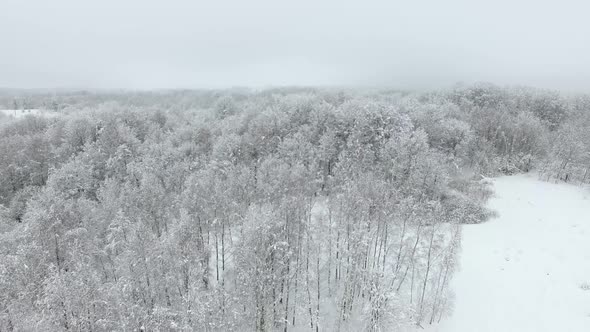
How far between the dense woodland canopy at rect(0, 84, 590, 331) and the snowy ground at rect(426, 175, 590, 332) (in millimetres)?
3689

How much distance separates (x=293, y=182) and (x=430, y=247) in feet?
52.1

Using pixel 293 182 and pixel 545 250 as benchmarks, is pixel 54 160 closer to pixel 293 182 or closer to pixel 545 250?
pixel 293 182

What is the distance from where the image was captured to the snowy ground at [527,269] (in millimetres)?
37250

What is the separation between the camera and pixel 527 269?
144ft

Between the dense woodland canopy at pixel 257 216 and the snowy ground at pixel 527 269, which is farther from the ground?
the dense woodland canopy at pixel 257 216

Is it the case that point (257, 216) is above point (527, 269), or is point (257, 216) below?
above

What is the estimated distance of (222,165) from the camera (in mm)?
55938

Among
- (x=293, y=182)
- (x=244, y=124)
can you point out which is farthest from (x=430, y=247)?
(x=244, y=124)

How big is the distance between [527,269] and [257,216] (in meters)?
34.1

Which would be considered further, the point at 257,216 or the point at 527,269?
the point at 527,269

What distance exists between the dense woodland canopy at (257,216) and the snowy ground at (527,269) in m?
3.69

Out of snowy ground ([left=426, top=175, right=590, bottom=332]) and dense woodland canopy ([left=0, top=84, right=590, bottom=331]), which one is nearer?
dense woodland canopy ([left=0, top=84, right=590, bottom=331])

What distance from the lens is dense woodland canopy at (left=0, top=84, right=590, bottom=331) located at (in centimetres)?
2967

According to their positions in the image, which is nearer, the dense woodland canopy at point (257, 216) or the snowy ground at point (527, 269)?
the dense woodland canopy at point (257, 216)
